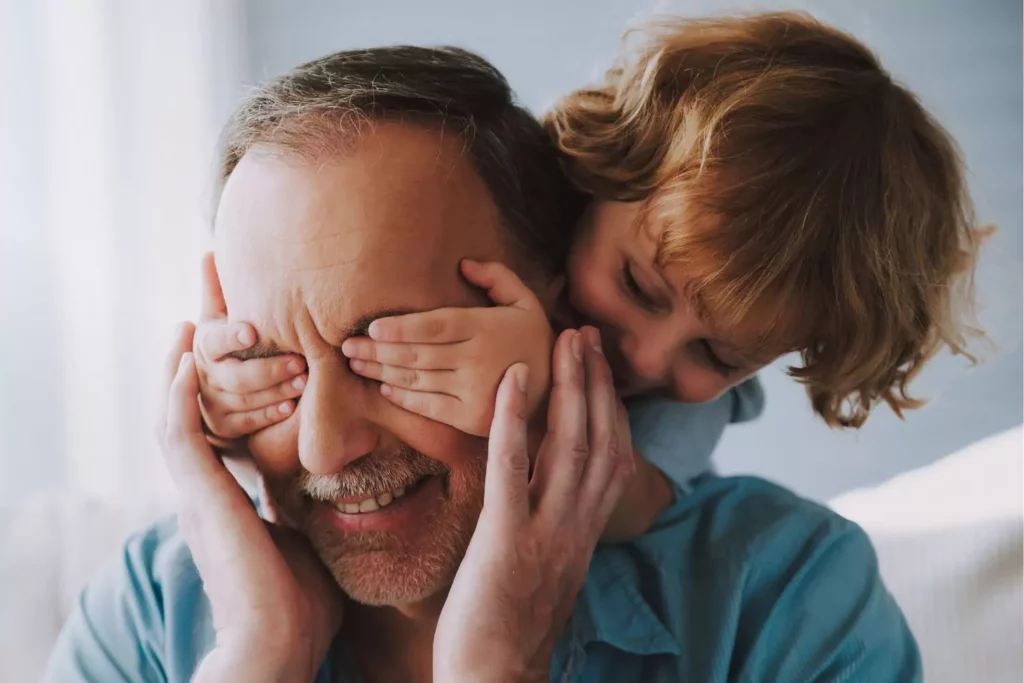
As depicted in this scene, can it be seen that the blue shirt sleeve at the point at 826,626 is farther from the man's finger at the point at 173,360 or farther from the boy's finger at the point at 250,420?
the man's finger at the point at 173,360

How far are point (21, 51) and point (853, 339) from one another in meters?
0.90

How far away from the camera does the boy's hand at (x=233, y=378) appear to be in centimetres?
78

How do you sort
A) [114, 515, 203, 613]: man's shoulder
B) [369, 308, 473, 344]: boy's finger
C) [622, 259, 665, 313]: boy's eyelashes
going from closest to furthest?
[369, 308, 473, 344]: boy's finger
[622, 259, 665, 313]: boy's eyelashes
[114, 515, 203, 613]: man's shoulder

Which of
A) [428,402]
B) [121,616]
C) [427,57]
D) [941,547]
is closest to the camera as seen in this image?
[428,402]

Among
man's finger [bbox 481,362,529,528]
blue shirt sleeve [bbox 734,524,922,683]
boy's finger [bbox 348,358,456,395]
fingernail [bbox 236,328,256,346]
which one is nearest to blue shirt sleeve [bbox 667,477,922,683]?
blue shirt sleeve [bbox 734,524,922,683]

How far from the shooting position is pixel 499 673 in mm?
769

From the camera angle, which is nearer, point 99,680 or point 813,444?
point 99,680

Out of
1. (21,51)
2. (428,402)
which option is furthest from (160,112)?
(428,402)

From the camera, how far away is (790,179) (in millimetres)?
813

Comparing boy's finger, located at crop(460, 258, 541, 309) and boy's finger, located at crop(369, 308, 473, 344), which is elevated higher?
boy's finger, located at crop(460, 258, 541, 309)

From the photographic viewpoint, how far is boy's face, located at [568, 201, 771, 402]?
837 mm

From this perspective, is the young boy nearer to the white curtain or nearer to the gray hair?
the gray hair

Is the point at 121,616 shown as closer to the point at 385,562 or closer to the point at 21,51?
the point at 385,562

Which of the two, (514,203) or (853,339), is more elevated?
(514,203)
